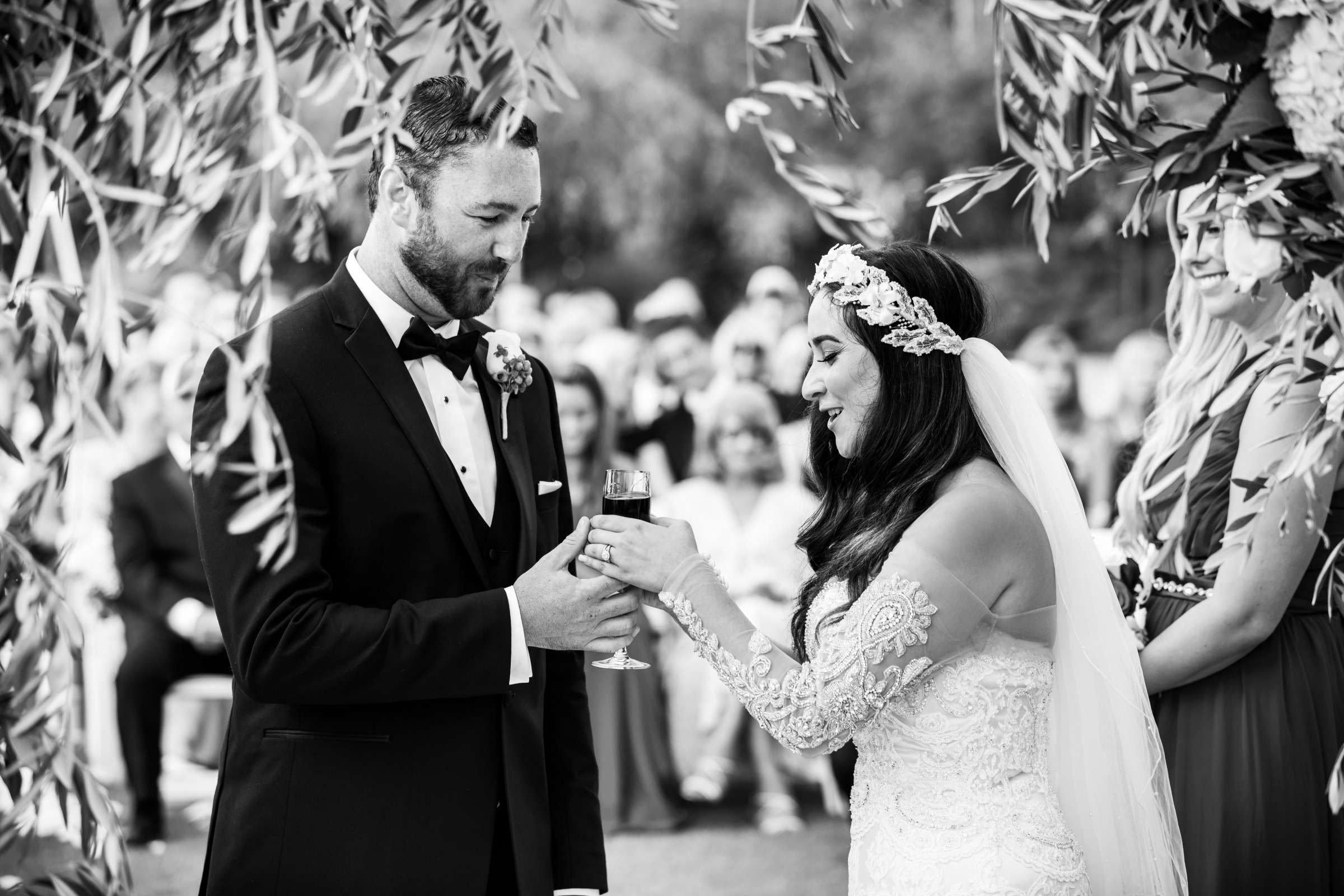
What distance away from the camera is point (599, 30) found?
747 inches

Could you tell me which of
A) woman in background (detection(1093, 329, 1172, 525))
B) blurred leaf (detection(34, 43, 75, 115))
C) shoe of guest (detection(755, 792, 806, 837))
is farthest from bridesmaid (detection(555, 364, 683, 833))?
blurred leaf (detection(34, 43, 75, 115))

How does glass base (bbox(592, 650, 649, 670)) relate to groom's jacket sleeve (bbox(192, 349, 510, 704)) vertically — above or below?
below

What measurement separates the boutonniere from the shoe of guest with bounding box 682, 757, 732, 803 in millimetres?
4871

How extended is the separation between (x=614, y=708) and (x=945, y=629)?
4710 millimetres

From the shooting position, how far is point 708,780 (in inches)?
298

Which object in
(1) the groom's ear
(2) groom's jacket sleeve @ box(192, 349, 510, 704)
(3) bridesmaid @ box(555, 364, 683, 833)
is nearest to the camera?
(2) groom's jacket sleeve @ box(192, 349, 510, 704)

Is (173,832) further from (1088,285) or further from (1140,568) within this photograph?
(1088,285)

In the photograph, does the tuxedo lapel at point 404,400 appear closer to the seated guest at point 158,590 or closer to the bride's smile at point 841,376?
the bride's smile at point 841,376

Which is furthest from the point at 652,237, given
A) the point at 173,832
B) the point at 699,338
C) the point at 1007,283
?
the point at 173,832

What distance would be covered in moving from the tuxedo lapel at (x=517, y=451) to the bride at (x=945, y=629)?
168 millimetres

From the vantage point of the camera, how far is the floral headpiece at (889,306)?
3000mm

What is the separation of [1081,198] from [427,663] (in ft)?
60.3

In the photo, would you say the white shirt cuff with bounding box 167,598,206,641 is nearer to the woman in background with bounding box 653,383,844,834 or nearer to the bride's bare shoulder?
the woman in background with bounding box 653,383,844,834

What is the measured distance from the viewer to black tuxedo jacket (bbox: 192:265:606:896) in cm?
253
